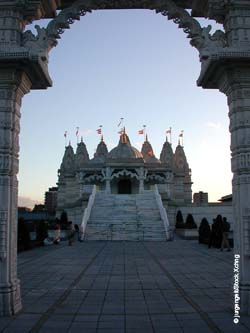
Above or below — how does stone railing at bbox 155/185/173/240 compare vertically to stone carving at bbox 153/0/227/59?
below

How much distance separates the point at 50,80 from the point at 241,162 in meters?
4.34

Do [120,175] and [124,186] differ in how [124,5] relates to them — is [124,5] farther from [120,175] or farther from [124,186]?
A: [124,186]

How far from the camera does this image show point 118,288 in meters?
10.5

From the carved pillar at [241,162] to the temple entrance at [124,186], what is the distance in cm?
4664

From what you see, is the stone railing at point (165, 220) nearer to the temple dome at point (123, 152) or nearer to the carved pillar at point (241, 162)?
the temple dome at point (123, 152)

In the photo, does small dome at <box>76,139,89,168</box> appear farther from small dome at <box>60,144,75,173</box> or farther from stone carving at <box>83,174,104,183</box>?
stone carving at <box>83,174,104,183</box>

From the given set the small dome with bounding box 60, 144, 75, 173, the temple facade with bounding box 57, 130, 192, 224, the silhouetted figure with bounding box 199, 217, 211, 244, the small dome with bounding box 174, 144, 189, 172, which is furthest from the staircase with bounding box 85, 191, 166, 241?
the small dome with bounding box 174, 144, 189, 172

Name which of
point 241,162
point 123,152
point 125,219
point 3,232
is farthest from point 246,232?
point 123,152

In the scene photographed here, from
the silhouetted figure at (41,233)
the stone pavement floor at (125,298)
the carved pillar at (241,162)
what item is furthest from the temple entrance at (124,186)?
the carved pillar at (241,162)

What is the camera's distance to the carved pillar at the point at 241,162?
784 cm

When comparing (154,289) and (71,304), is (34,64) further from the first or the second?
(154,289)

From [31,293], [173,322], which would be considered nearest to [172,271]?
[31,293]

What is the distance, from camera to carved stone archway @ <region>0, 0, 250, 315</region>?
7.90 metres

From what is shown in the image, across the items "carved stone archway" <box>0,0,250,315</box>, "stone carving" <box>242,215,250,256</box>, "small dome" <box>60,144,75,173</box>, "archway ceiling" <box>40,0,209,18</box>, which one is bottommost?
"stone carving" <box>242,215,250,256</box>
